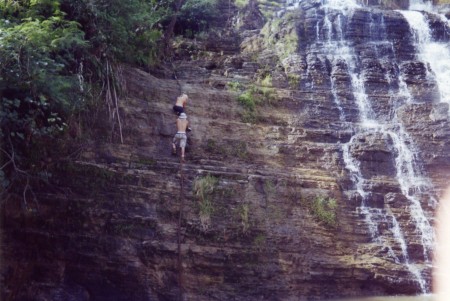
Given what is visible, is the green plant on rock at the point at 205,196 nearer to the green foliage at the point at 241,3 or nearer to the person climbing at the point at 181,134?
the person climbing at the point at 181,134

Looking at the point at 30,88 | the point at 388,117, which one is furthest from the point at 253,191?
the point at 388,117

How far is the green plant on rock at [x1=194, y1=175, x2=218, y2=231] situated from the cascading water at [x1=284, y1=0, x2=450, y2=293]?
13.2ft

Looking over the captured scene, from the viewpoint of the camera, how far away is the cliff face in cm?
969

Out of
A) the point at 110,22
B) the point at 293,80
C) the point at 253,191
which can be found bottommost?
the point at 253,191

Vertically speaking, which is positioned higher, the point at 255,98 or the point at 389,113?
the point at 255,98

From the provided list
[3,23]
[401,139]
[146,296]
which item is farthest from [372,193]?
[3,23]

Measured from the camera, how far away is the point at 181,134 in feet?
39.9

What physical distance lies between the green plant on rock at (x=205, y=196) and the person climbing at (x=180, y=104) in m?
2.61

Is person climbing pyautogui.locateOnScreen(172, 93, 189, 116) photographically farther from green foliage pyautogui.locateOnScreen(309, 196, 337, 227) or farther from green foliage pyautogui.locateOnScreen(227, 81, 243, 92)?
green foliage pyautogui.locateOnScreen(309, 196, 337, 227)

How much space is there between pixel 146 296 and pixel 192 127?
5161 millimetres

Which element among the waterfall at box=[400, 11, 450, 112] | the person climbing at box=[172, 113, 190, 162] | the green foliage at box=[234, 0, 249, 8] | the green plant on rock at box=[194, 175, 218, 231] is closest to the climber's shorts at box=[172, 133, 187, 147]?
the person climbing at box=[172, 113, 190, 162]

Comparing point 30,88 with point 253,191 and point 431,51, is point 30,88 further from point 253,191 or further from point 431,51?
point 431,51

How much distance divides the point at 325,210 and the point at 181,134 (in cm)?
412

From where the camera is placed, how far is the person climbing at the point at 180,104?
1323cm
